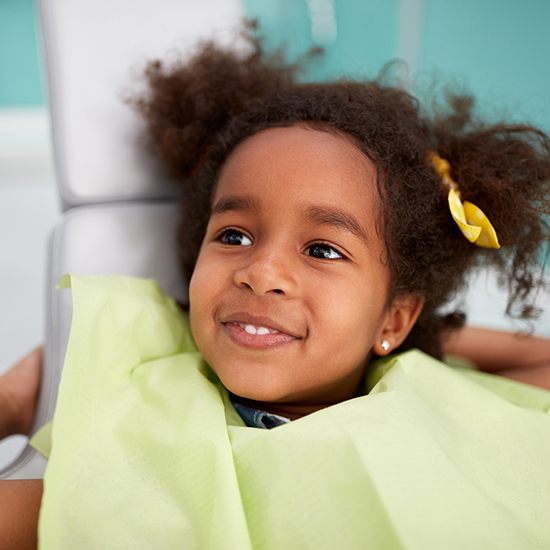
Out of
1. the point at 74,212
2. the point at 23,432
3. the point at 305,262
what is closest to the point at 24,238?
the point at 74,212

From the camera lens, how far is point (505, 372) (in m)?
1.05

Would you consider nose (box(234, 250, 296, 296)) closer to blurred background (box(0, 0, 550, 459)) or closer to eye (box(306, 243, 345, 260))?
eye (box(306, 243, 345, 260))

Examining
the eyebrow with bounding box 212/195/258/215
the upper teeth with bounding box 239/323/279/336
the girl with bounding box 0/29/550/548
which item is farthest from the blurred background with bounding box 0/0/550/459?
the upper teeth with bounding box 239/323/279/336

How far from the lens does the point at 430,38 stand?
2.14 metres

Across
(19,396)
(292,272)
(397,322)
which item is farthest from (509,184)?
(19,396)

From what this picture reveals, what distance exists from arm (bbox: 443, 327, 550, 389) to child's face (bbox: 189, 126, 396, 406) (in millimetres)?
309

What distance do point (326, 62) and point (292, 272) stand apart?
1121 millimetres

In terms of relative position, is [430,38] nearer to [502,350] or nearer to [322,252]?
[502,350]

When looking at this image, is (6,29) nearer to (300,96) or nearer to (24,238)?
(24,238)

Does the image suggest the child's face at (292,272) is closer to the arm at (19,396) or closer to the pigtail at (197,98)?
the pigtail at (197,98)

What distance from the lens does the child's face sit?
2.44 feet

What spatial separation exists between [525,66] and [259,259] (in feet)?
4.73

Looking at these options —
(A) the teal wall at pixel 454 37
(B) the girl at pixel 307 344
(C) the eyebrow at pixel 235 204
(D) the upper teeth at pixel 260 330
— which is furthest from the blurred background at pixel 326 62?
(D) the upper teeth at pixel 260 330

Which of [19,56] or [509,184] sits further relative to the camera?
[19,56]
